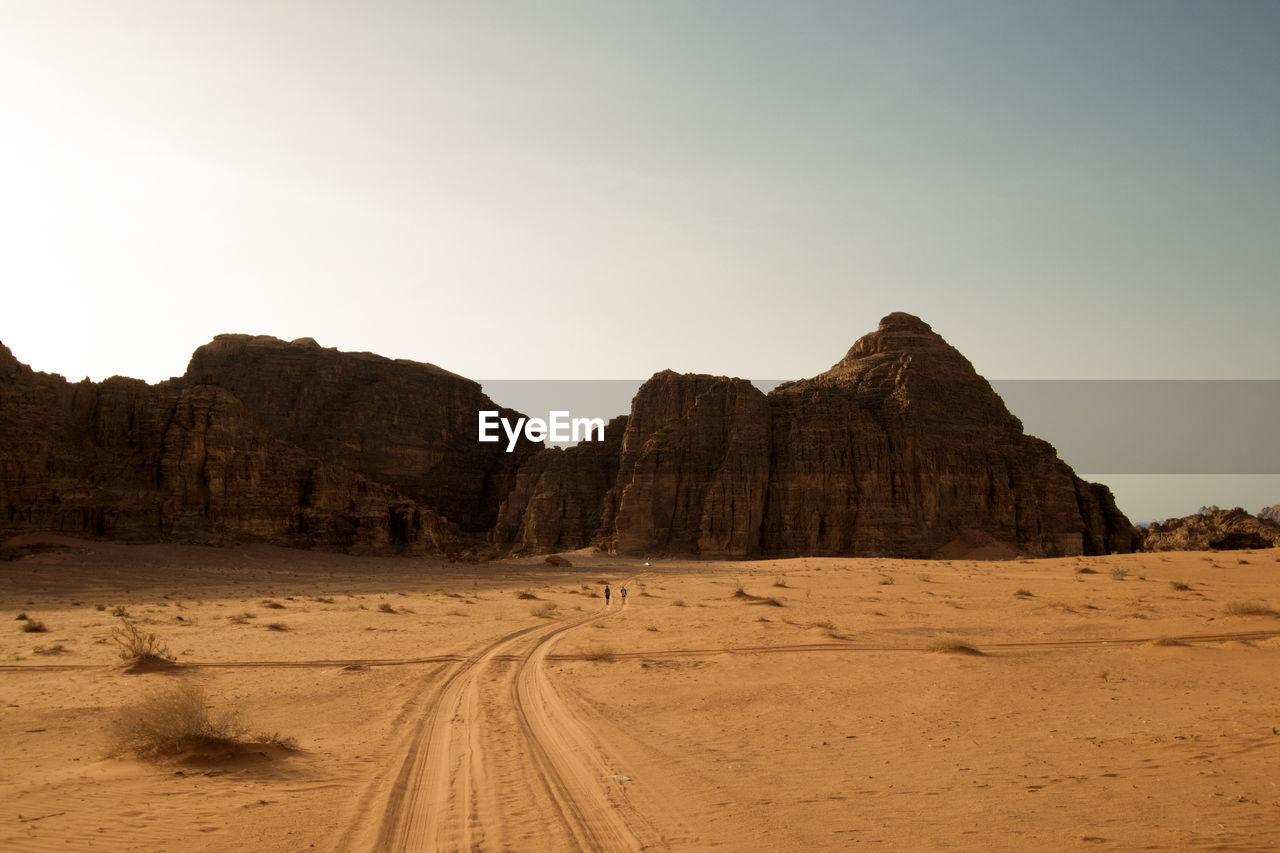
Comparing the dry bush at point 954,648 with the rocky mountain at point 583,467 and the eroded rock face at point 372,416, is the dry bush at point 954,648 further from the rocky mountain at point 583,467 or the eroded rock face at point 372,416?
the eroded rock face at point 372,416

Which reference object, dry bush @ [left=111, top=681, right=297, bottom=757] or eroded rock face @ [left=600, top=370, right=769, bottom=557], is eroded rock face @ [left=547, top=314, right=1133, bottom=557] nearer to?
eroded rock face @ [left=600, top=370, right=769, bottom=557]

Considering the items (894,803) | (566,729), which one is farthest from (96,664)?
(894,803)

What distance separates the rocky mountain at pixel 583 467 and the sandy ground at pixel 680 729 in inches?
1096

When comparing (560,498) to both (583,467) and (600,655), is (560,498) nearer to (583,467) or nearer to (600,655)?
(583,467)

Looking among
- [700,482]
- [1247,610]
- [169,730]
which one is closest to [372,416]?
[700,482]

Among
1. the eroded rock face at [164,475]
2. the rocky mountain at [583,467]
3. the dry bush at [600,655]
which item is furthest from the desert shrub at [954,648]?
the rocky mountain at [583,467]

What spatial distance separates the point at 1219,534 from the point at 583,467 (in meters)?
56.7

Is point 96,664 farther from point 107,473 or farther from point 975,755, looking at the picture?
point 107,473

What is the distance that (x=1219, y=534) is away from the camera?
190 feet

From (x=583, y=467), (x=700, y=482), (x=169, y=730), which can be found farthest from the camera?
(x=583, y=467)

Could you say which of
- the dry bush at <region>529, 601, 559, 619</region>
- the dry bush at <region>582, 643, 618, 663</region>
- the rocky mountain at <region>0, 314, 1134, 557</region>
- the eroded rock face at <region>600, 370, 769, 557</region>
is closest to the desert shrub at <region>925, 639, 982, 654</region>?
the dry bush at <region>582, 643, 618, 663</region>

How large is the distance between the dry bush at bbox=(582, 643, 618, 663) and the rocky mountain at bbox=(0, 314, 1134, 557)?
4151 centimetres

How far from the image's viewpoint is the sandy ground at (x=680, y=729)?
269 inches

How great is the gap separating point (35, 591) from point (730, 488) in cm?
5077
